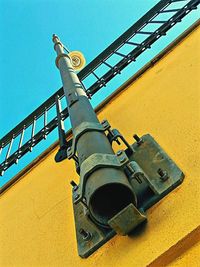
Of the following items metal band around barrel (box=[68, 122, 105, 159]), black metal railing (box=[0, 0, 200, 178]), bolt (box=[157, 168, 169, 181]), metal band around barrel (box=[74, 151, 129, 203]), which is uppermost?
black metal railing (box=[0, 0, 200, 178])

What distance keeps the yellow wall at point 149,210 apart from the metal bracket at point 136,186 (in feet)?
0.13

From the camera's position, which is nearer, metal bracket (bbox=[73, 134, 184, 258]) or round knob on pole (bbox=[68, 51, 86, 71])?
metal bracket (bbox=[73, 134, 184, 258])

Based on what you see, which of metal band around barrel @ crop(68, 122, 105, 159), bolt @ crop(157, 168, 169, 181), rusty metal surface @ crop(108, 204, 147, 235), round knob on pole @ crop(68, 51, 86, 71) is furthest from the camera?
round knob on pole @ crop(68, 51, 86, 71)

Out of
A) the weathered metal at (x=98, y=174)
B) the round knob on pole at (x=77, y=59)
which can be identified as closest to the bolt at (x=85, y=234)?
the weathered metal at (x=98, y=174)

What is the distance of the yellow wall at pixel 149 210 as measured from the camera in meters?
1.68

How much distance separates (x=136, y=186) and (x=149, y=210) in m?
0.12

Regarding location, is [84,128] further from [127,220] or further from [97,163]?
[127,220]

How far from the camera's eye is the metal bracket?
1.72m

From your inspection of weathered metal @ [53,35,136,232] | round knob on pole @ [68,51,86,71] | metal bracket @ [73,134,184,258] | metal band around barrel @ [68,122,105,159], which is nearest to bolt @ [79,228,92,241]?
metal bracket @ [73,134,184,258]

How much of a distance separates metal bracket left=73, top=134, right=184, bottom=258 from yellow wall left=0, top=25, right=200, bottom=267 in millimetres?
40

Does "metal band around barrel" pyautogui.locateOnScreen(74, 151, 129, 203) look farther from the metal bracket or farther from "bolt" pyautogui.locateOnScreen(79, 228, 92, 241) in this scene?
"bolt" pyautogui.locateOnScreen(79, 228, 92, 241)

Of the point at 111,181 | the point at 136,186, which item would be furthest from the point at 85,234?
the point at 111,181

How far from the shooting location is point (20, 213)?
9.37 ft

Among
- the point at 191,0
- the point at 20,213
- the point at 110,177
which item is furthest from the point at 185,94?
the point at 191,0
